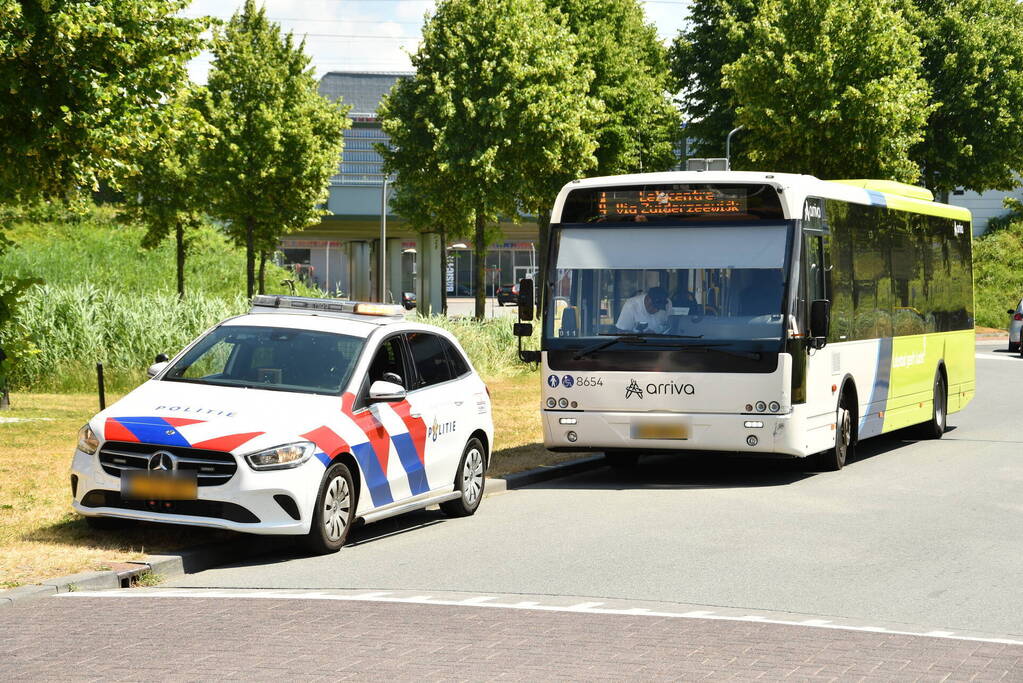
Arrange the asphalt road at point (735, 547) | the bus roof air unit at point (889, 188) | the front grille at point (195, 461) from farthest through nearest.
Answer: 1. the bus roof air unit at point (889, 188)
2. the front grille at point (195, 461)
3. the asphalt road at point (735, 547)

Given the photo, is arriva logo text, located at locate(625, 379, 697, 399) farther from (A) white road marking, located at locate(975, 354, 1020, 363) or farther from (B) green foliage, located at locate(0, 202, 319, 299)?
(B) green foliage, located at locate(0, 202, 319, 299)

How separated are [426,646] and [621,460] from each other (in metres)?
8.50

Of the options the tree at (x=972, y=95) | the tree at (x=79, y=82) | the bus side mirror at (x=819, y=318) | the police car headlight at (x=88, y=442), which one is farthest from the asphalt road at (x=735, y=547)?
the tree at (x=972, y=95)

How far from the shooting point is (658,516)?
11773 mm

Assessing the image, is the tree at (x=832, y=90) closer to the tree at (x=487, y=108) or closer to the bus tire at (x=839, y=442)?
the tree at (x=487, y=108)

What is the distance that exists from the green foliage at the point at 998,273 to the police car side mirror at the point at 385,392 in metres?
46.6

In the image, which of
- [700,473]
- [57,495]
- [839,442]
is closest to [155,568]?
[57,495]

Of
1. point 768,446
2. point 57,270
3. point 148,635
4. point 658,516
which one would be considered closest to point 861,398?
point 768,446

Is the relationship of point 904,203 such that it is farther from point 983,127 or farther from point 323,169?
point 983,127

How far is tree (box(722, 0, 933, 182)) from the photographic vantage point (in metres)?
38.6

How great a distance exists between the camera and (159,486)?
30.1ft

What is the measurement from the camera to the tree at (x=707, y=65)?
1877 inches

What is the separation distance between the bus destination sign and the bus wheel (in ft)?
8.59

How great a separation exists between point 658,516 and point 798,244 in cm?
314
